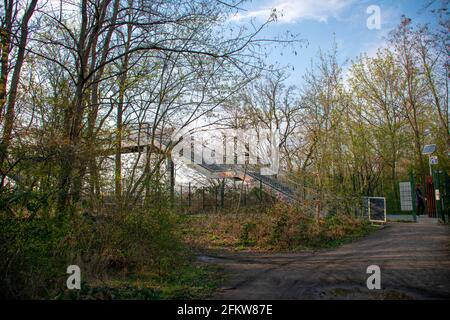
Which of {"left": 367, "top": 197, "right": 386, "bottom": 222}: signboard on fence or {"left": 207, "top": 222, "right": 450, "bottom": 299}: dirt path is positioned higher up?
{"left": 367, "top": 197, "right": 386, "bottom": 222}: signboard on fence

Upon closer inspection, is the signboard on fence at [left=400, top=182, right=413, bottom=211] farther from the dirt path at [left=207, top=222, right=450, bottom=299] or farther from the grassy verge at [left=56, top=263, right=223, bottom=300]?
the grassy verge at [left=56, top=263, right=223, bottom=300]

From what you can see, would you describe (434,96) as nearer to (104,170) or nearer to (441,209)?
(441,209)

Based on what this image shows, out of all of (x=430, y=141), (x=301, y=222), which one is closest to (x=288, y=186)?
(x=301, y=222)

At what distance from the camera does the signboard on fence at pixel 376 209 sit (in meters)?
17.2

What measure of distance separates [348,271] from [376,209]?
1005 centimetres

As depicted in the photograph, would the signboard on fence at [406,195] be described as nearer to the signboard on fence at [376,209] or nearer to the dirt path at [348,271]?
the signboard on fence at [376,209]

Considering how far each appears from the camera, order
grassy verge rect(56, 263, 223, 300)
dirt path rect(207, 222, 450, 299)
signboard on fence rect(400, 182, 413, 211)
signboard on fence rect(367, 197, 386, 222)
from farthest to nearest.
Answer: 1. signboard on fence rect(400, 182, 413, 211)
2. signboard on fence rect(367, 197, 386, 222)
3. dirt path rect(207, 222, 450, 299)
4. grassy verge rect(56, 263, 223, 300)

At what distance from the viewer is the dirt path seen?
6.52m

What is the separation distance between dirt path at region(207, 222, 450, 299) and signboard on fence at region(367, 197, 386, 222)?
4.17m

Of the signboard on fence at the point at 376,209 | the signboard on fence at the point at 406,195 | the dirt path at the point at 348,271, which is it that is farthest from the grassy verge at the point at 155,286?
the signboard on fence at the point at 406,195

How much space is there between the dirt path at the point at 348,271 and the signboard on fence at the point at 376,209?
4174 millimetres

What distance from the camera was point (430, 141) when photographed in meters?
27.7

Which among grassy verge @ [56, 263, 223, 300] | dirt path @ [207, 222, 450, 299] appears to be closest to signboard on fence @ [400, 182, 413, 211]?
dirt path @ [207, 222, 450, 299]

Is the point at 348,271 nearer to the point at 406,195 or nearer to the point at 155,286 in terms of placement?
the point at 155,286
